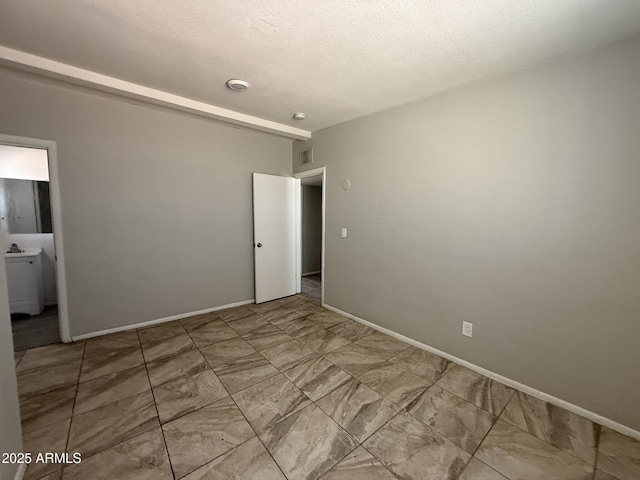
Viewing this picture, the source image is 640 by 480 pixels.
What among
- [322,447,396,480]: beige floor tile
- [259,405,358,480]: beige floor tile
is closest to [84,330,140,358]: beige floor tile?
[259,405,358,480]: beige floor tile

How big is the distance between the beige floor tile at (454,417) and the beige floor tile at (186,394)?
1475mm

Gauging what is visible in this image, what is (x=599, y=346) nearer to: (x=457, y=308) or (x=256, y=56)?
(x=457, y=308)

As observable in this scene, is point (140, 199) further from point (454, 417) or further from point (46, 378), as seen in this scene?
point (454, 417)

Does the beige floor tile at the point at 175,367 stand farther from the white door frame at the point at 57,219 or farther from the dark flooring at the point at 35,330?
the dark flooring at the point at 35,330

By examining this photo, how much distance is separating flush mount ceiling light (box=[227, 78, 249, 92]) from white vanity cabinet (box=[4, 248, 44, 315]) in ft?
11.7

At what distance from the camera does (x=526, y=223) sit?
197 cm

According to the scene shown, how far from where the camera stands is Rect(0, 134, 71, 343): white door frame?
2.38 metres

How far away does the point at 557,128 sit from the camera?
1808mm

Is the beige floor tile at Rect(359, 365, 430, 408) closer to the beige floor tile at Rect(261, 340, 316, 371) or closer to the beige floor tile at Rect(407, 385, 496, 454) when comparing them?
the beige floor tile at Rect(407, 385, 496, 454)

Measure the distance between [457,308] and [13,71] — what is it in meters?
4.50

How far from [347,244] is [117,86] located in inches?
112

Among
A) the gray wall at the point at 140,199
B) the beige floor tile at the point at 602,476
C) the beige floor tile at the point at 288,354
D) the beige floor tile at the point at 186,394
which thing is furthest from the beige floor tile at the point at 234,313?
the beige floor tile at the point at 602,476

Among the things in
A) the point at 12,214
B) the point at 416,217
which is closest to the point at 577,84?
the point at 416,217

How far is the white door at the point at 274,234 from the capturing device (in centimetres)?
380
